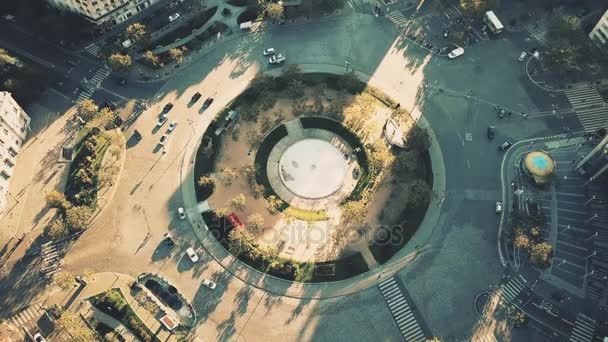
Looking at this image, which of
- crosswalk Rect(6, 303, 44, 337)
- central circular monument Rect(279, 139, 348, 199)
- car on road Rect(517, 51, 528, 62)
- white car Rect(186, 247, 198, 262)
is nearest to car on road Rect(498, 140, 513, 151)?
car on road Rect(517, 51, 528, 62)

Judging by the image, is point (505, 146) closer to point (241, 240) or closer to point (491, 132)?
point (491, 132)

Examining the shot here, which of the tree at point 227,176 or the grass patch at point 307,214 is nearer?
the tree at point 227,176

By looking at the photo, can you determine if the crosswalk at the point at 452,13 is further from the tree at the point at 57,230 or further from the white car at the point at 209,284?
the tree at the point at 57,230

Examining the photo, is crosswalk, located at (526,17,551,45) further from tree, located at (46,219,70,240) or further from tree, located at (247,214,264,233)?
tree, located at (46,219,70,240)

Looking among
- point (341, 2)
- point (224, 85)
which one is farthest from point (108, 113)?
point (341, 2)

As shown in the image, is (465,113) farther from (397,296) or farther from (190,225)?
(190,225)

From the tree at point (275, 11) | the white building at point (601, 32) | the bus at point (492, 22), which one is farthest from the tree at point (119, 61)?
the white building at point (601, 32)
